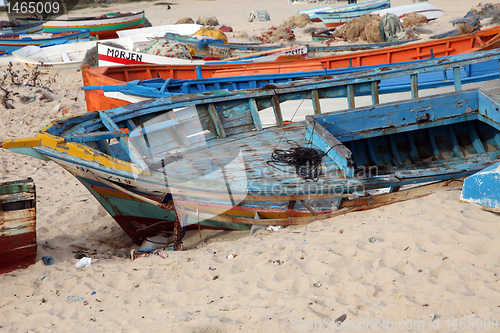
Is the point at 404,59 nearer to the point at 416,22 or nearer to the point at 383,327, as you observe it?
the point at 383,327

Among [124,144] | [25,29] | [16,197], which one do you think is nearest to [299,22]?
[25,29]

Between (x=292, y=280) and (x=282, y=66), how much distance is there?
5463 mm

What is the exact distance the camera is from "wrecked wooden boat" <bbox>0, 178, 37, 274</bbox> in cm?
386

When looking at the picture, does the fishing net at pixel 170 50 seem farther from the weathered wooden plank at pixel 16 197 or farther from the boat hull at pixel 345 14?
the boat hull at pixel 345 14

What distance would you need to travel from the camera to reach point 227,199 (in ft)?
13.2

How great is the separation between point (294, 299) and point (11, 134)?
28.9 feet

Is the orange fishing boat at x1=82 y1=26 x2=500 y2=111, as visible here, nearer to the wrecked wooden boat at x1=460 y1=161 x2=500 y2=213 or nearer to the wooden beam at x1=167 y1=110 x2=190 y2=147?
the wooden beam at x1=167 y1=110 x2=190 y2=147

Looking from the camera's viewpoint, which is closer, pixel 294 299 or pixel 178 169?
pixel 294 299

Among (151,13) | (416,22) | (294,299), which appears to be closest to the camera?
(294,299)

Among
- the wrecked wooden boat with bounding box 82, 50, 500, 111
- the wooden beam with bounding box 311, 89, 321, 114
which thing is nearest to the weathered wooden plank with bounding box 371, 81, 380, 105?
the wrecked wooden boat with bounding box 82, 50, 500, 111

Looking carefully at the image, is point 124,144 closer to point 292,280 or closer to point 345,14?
point 292,280

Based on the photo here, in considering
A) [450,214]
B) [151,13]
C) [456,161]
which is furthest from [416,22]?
[151,13]

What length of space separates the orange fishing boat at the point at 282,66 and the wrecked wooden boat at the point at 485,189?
4394mm

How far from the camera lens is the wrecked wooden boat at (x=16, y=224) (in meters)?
3.86
